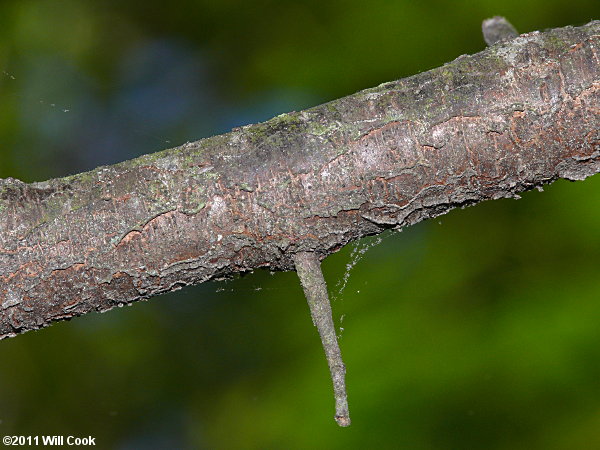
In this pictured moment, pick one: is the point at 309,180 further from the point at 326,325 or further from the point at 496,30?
the point at 496,30

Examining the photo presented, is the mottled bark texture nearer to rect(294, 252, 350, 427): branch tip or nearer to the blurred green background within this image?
rect(294, 252, 350, 427): branch tip

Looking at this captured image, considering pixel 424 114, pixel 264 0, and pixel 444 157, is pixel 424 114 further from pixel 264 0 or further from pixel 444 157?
pixel 264 0

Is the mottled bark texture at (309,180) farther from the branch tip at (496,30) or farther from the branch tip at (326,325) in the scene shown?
the branch tip at (496,30)

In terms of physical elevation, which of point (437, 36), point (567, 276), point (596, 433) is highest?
point (437, 36)

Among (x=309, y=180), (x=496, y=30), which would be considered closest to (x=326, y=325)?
(x=309, y=180)

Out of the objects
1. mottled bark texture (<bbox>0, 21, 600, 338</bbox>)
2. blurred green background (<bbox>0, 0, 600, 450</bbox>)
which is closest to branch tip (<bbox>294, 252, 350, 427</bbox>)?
mottled bark texture (<bbox>0, 21, 600, 338</bbox>)

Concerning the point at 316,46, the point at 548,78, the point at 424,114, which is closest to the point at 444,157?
the point at 424,114

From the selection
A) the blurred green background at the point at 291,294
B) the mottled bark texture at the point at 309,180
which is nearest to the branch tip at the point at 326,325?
the mottled bark texture at the point at 309,180
